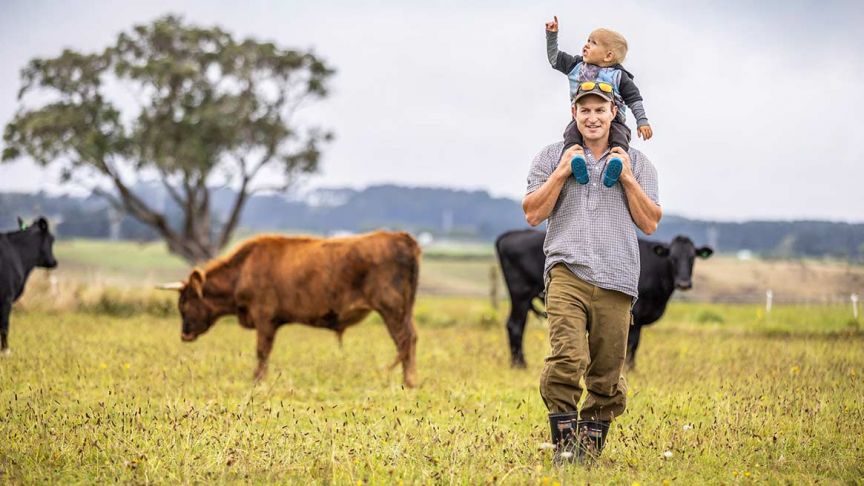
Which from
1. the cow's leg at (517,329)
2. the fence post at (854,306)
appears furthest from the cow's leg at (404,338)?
the fence post at (854,306)

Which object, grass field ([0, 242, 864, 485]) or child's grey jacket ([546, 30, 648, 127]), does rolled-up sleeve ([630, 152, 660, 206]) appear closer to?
child's grey jacket ([546, 30, 648, 127])

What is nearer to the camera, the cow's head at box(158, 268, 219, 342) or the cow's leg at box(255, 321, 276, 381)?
the cow's leg at box(255, 321, 276, 381)

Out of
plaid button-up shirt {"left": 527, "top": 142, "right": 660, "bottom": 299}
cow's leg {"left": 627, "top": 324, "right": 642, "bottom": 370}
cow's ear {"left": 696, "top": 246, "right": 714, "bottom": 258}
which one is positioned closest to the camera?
plaid button-up shirt {"left": 527, "top": 142, "right": 660, "bottom": 299}

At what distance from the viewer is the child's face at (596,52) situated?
19.7ft

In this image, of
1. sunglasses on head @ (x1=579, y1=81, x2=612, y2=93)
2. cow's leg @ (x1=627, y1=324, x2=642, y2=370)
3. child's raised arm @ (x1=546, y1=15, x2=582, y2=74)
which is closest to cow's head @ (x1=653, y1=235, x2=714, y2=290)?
cow's leg @ (x1=627, y1=324, x2=642, y2=370)

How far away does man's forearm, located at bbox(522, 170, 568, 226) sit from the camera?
575 cm

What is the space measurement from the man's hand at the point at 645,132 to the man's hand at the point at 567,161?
18.7 inches

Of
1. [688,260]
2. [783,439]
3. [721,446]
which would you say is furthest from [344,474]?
[688,260]

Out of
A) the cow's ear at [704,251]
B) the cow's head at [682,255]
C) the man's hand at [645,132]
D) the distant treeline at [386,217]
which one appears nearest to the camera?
the man's hand at [645,132]

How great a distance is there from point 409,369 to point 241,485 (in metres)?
5.14

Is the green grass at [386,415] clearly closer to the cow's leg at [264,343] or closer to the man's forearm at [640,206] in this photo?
the cow's leg at [264,343]

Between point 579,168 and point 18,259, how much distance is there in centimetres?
998

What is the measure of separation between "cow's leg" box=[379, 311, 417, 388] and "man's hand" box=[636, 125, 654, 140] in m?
5.11

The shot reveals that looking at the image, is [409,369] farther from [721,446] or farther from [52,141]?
[52,141]
